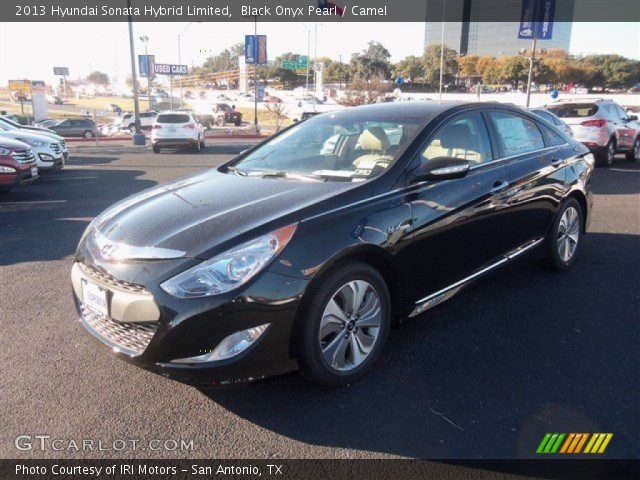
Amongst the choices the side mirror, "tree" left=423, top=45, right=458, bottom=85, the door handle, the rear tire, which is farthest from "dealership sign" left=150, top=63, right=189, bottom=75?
the side mirror

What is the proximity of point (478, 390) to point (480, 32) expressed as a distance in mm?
124857

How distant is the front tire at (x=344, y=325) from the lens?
110 inches

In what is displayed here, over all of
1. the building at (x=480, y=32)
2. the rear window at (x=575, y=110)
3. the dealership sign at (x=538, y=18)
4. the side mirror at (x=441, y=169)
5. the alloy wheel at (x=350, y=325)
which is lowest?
the alloy wheel at (x=350, y=325)

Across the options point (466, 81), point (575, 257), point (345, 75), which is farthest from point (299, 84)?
point (575, 257)

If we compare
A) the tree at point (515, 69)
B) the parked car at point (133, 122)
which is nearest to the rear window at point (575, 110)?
the parked car at point (133, 122)

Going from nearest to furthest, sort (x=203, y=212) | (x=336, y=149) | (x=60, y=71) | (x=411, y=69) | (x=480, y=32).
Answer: (x=203, y=212)
(x=336, y=149)
(x=60, y=71)
(x=411, y=69)
(x=480, y=32)

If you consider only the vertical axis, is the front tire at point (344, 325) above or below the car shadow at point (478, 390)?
above

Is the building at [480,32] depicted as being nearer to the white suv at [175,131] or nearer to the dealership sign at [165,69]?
the dealership sign at [165,69]

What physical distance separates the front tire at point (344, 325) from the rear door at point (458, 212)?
374 millimetres

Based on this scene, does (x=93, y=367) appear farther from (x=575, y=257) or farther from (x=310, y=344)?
(x=575, y=257)

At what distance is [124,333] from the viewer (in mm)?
2760

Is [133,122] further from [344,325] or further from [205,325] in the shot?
[205,325]

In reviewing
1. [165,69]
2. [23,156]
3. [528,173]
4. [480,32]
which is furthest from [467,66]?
[528,173]

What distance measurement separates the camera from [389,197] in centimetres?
323
